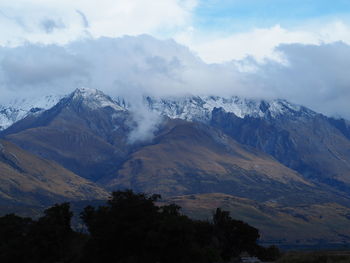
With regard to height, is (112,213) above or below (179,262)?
above

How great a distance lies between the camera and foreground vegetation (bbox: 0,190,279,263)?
138 m

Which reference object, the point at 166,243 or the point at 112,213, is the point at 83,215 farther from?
the point at 166,243

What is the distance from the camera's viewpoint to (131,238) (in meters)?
144

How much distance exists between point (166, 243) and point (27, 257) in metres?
50.3

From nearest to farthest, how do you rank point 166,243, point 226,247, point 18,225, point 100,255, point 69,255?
point 166,243, point 100,255, point 69,255, point 226,247, point 18,225

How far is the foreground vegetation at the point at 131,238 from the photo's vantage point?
138375 mm

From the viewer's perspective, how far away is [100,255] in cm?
14725

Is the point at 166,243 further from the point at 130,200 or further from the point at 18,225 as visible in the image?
the point at 18,225

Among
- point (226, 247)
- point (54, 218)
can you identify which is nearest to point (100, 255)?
point (54, 218)

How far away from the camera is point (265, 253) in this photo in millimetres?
186000

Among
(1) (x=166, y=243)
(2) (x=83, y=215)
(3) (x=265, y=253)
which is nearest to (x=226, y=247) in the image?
(3) (x=265, y=253)

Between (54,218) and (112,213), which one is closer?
(112,213)

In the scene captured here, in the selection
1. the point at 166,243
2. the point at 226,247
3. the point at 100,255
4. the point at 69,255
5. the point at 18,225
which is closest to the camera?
the point at 166,243

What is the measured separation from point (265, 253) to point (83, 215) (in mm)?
50788
